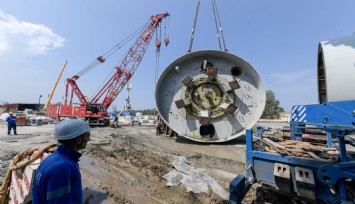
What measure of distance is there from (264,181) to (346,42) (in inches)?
153

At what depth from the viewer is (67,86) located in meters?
24.4

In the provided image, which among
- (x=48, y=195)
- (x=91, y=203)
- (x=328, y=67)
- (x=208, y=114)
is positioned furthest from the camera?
(x=208, y=114)

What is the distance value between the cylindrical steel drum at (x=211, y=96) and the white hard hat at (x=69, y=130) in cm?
721

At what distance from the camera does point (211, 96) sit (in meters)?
9.08

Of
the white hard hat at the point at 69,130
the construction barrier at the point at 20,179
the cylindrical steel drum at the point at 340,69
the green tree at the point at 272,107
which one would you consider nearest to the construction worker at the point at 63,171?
the white hard hat at the point at 69,130

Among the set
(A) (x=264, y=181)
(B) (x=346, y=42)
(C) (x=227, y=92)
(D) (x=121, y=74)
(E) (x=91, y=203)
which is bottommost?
(E) (x=91, y=203)

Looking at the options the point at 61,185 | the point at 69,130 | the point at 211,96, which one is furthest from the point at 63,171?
the point at 211,96

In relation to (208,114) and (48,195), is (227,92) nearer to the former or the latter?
(208,114)

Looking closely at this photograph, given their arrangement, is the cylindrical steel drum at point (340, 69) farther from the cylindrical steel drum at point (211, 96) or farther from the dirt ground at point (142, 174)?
the cylindrical steel drum at point (211, 96)

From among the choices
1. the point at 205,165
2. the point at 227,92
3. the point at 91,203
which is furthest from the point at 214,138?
the point at 91,203

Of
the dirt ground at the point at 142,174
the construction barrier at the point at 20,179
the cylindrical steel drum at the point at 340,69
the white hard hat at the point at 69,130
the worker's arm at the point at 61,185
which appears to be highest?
the cylindrical steel drum at the point at 340,69

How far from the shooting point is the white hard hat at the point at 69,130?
5.60 feet

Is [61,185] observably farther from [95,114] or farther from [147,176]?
[95,114]

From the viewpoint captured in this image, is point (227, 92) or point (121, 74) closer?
point (227, 92)
